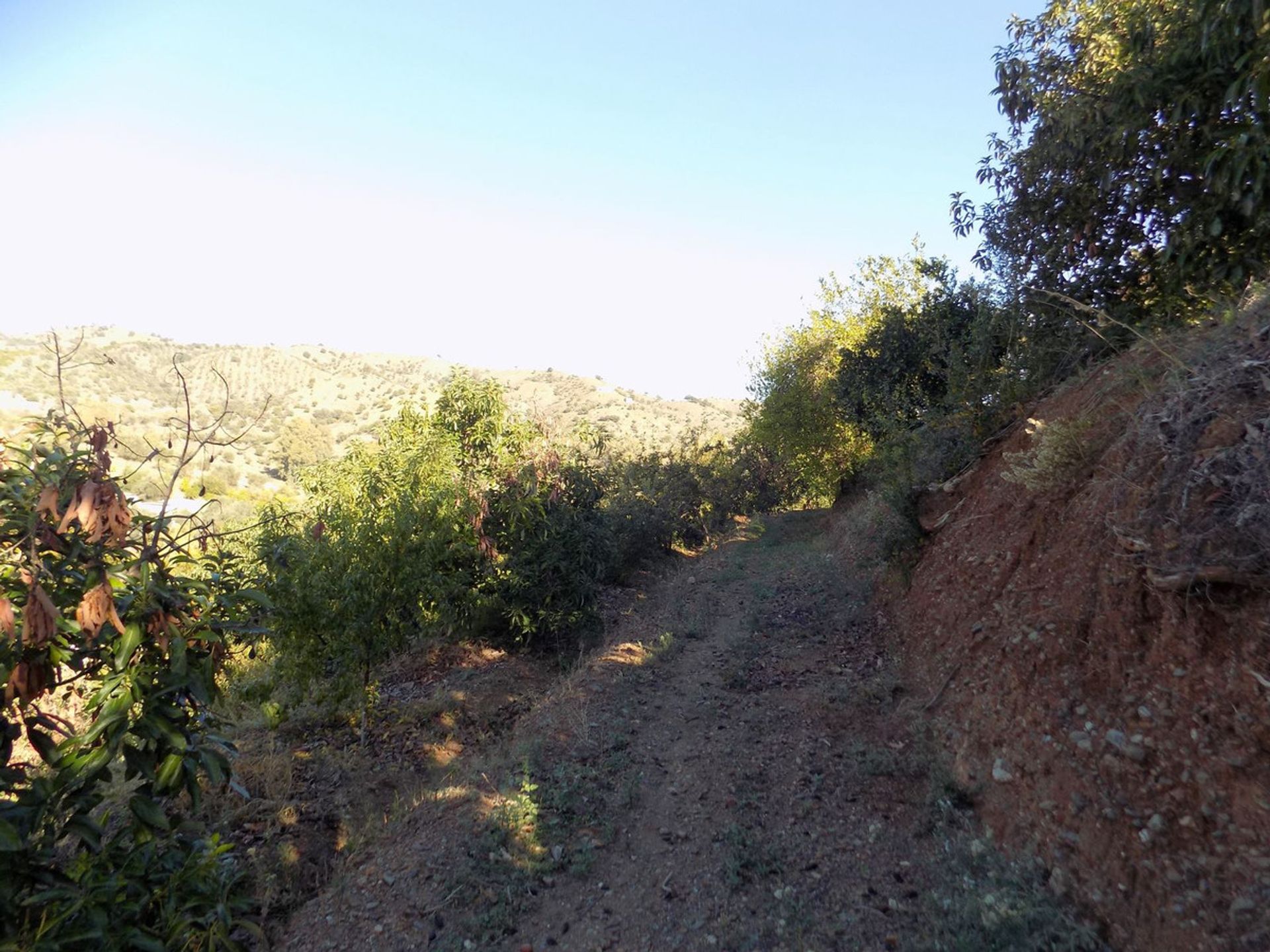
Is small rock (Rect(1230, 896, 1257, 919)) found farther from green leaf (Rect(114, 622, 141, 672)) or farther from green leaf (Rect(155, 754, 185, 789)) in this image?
green leaf (Rect(114, 622, 141, 672))

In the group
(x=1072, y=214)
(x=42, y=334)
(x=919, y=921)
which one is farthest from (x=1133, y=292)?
(x=42, y=334)

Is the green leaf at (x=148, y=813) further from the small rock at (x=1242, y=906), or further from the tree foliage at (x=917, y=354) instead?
the tree foliage at (x=917, y=354)

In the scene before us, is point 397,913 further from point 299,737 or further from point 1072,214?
point 1072,214

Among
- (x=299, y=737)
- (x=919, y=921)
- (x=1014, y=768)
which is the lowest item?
(x=299, y=737)

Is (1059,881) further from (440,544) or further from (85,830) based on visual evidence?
(440,544)

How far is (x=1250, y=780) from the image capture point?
3.38 metres

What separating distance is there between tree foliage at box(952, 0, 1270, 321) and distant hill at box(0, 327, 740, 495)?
45.6 feet

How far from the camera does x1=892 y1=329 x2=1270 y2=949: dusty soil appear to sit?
11.1 feet

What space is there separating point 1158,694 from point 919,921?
1912mm

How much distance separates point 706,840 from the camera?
5.21 m

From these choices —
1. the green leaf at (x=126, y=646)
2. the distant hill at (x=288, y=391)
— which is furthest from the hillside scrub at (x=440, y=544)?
the distant hill at (x=288, y=391)

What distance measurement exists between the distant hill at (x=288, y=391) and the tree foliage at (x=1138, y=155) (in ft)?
Result: 45.6

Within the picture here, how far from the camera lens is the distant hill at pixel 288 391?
29.5 m

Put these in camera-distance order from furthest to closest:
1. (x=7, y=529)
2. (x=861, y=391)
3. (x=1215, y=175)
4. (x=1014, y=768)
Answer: (x=861, y=391) < (x=1215, y=175) < (x=1014, y=768) < (x=7, y=529)
